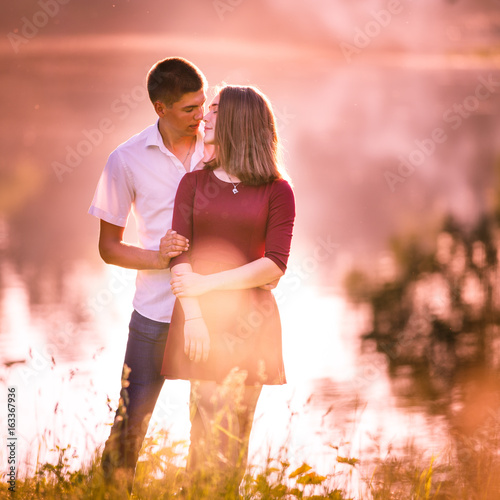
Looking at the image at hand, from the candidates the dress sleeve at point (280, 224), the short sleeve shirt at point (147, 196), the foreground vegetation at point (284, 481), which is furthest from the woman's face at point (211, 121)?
the foreground vegetation at point (284, 481)

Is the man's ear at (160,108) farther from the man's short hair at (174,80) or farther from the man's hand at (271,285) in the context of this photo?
the man's hand at (271,285)

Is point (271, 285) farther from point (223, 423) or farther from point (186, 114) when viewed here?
point (186, 114)

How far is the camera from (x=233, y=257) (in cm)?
305

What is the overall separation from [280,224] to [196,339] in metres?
0.53

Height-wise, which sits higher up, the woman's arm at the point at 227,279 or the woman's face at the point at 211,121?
the woman's face at the point at 211,121

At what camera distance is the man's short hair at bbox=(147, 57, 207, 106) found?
3.61 meters

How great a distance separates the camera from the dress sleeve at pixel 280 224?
3.03 metres

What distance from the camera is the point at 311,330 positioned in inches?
636

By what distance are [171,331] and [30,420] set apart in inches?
101

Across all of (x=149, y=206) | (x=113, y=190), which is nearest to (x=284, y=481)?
(x=149, y=206)

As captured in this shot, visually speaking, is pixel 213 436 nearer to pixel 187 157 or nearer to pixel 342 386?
pixel 187 157

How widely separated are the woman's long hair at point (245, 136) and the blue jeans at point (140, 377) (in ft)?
2.72

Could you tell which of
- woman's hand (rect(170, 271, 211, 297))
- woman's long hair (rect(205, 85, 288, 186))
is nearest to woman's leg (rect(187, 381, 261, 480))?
woman's hand (rect(170, 271, 211, 297))

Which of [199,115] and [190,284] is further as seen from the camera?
[199,115]
